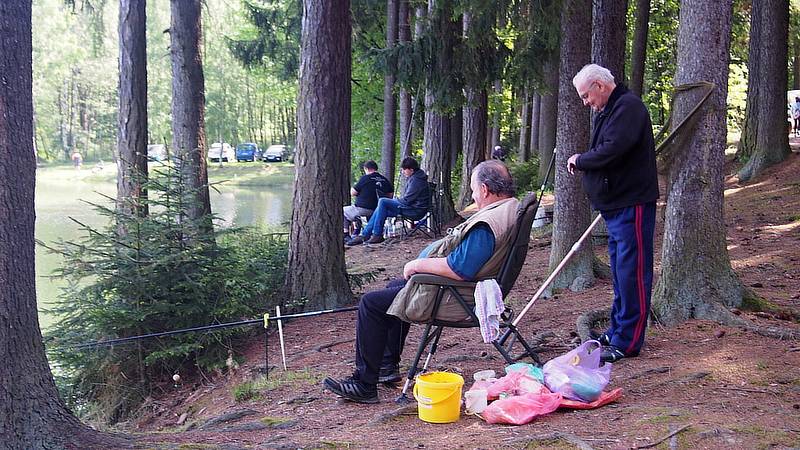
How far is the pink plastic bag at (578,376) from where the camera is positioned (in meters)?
3.91

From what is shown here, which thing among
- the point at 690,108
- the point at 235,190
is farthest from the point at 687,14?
the point at 235,190

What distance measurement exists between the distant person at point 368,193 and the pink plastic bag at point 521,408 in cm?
915

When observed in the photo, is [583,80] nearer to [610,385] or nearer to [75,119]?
[610,385]

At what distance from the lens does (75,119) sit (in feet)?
168

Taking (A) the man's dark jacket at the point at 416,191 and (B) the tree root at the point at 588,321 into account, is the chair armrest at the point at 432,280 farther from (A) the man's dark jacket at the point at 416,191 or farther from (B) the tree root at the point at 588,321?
(A) the man's dark jacket at the point at 416,191

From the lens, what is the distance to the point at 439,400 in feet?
12.8

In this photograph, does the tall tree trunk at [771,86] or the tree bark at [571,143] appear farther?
the tall tree trunk at [771,86]

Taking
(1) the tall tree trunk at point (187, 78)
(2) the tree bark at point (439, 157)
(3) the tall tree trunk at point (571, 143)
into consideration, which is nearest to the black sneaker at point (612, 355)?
(3) the tall tree trunk at point (571, 143)

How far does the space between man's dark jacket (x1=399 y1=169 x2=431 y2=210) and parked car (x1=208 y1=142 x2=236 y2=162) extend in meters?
39.3

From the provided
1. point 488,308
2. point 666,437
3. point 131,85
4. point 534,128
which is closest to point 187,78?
point 131,85

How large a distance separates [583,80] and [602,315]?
1.77 m

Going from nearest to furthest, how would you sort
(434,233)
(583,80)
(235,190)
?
(583,80), (434,233), (235,190)

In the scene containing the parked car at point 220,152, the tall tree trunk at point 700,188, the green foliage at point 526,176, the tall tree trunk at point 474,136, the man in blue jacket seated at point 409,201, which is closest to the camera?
the tall tree trunk at point 700,188

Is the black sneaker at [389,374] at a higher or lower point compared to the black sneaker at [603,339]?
lower
